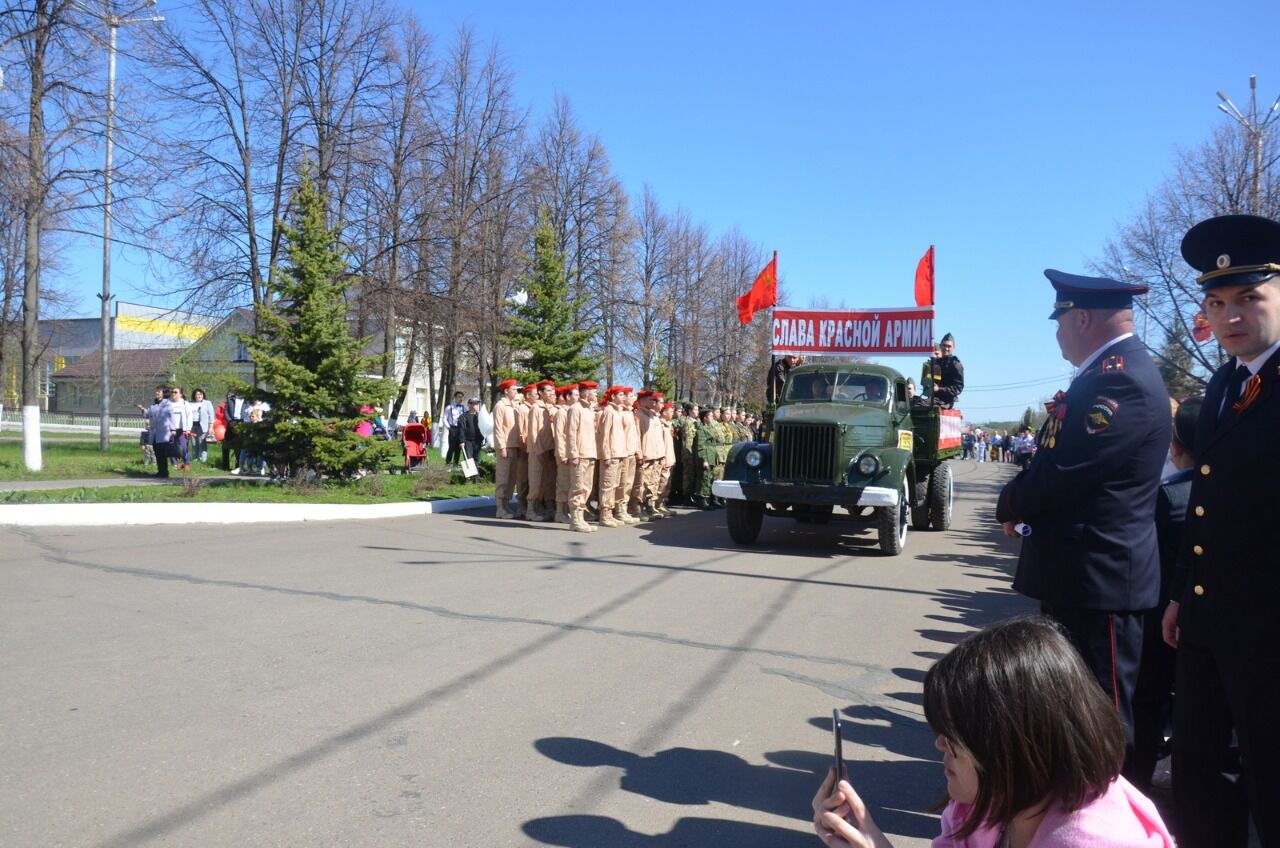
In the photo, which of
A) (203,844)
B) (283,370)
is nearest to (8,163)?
(283,370)

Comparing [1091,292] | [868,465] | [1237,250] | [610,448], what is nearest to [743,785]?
[1091,292]

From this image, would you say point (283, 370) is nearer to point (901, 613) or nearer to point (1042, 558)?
point (901, 613)

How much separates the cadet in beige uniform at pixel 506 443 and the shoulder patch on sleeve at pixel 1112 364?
38.9 ft

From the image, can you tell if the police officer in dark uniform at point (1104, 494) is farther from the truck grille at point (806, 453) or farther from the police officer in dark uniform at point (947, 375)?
the police officer in dark uniform at point (947, 375)

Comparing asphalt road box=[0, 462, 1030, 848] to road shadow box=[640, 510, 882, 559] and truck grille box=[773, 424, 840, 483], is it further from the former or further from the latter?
road shadow box=[640, 510, 882, 559]

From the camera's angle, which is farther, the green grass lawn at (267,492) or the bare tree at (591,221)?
the bare tree at (591,221)

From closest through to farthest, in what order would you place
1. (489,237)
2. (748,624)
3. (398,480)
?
(748,624)
(398,480)
(489,237)

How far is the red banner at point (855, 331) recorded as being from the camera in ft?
53.3

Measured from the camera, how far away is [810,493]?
11438mm

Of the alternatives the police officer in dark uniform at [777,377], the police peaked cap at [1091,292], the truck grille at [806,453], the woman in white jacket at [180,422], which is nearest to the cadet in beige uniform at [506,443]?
the police officer in dark uniform at [777,377]

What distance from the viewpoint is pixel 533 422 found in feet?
48.2

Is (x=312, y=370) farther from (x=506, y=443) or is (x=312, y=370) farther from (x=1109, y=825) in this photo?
(x=1109, y=825)

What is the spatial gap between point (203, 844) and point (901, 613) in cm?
600

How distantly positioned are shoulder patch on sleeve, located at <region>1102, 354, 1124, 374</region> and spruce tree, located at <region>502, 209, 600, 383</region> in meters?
21.1
